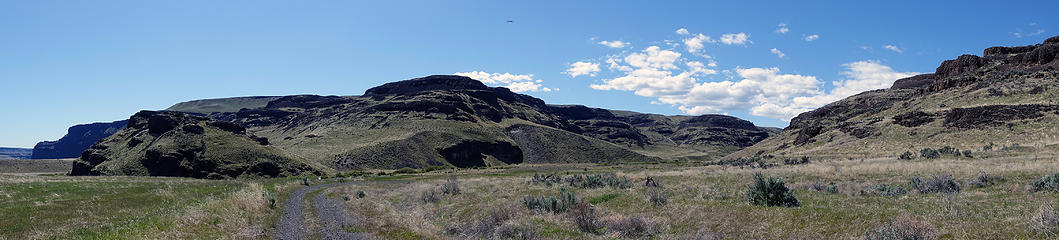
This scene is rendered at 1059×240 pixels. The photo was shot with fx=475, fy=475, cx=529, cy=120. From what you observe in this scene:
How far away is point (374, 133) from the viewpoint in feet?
463

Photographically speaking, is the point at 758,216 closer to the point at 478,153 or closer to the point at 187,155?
the point at 187,155

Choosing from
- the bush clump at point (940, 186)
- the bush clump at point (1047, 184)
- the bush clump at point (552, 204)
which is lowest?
the bush clump at point (552, 204)

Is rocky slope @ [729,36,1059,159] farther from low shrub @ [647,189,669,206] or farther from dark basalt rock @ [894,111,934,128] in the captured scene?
low shrub @ [647,189,669,206]

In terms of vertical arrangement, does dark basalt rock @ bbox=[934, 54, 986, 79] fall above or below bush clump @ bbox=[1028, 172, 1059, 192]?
above

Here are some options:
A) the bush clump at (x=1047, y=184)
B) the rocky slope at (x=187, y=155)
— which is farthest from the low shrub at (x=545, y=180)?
the rocky slope at (x=187, y=155)

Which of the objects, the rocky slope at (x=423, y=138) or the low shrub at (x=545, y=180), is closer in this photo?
the low shrub at (x=545, y=180)

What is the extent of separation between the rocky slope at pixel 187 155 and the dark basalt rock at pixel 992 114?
101069mm

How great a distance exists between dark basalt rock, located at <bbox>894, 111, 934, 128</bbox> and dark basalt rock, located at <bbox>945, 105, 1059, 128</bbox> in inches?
137

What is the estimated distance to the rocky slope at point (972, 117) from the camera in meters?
53.9

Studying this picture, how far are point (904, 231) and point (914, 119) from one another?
79774 mm

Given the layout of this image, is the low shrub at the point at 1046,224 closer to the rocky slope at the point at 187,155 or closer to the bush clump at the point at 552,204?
the bush clump at the point at 552,204

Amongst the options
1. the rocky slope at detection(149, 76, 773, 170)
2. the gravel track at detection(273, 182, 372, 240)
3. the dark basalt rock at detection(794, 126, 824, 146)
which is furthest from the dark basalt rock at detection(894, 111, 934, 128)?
the rocky slope at detection(149, 76, 773, 170)

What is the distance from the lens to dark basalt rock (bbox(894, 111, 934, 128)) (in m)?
69.2

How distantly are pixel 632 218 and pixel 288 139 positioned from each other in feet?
540
